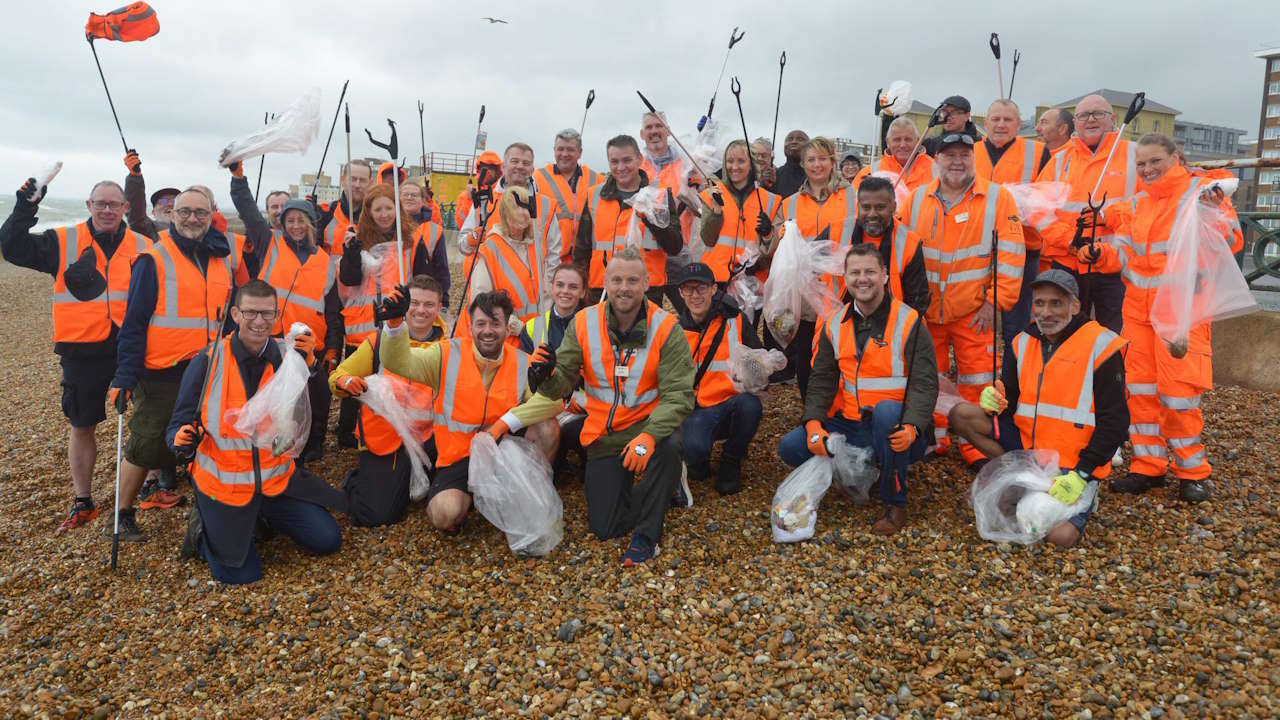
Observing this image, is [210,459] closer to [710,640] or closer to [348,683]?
[348,683]

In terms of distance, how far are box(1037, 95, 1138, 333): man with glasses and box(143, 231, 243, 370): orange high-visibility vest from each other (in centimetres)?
521

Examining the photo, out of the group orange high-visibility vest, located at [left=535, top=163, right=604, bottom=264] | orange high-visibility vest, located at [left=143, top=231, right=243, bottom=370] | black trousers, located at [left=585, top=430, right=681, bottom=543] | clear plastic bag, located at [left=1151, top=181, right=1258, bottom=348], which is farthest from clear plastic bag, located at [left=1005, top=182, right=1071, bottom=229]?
orange high-visibility vest, located at [left=143, top=231, right=243, bottom=370]

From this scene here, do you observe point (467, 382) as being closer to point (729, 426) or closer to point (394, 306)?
point (394, 306)

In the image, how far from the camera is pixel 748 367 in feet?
15.8

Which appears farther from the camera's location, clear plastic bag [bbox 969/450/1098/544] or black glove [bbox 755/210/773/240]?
black glove [bbox 755/210/773/240]

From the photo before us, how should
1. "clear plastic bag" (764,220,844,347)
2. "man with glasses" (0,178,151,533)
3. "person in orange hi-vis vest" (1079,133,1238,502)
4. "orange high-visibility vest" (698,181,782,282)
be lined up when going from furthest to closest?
"orange high-visibility vest" (698,181,782,282), "clear plastic bag" (764,220,844,347), "man with glasses" (0,178,151,533), "person in orange hi-vis vest" (1079,133,1238,502)

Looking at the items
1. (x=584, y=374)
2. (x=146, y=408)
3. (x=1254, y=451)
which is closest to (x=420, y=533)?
(x=584, y=374)

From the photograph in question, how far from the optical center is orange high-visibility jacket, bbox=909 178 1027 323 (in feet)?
14.7

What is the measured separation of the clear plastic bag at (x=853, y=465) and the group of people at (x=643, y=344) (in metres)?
0.07

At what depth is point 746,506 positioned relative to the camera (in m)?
4.50

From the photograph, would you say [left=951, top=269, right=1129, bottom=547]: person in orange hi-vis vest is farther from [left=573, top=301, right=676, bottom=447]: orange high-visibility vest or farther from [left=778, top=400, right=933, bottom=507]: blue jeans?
[left=573, top=301, right=676, bottom=447]: orange high-visibility vest

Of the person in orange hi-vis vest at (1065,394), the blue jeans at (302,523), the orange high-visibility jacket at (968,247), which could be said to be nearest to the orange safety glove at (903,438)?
the person in orange hi-vis vest at (1065,394)

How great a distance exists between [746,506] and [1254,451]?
3.61 meters

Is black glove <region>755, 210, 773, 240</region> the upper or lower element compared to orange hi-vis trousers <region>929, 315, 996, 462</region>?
upper
